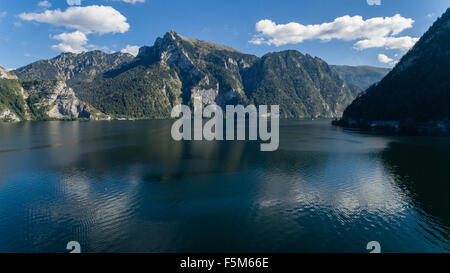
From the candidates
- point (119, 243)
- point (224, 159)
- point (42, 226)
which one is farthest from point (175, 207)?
point (224, 159)

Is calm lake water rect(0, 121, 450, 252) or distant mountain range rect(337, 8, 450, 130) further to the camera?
distant mountain range rect(337, 8, 450, 130)

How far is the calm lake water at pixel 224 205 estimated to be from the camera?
30.6 metres

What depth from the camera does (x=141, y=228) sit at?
33.6m

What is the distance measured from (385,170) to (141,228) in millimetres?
64332

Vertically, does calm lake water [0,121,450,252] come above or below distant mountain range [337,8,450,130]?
below

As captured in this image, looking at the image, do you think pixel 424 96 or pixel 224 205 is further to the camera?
pixel 424 96

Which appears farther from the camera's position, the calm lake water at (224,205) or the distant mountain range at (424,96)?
the distant mountain range at (424,96)

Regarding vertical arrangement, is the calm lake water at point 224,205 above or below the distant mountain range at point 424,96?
below

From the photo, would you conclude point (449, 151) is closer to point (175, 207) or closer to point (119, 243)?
point (175, 207)

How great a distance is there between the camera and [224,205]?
42.3 meters

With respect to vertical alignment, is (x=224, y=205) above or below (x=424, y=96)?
below

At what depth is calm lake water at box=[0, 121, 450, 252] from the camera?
30.6 m
